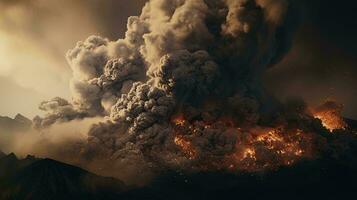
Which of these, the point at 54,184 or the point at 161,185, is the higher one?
the point at 161,185

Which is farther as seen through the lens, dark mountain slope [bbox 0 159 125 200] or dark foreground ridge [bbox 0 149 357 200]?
dark foreground ridge [bbox 0 149 357 200]

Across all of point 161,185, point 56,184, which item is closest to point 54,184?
point 56,184

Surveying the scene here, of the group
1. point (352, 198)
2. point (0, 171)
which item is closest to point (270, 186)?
point (352, 198)

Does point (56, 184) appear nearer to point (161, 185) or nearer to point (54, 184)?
point (54, 184)

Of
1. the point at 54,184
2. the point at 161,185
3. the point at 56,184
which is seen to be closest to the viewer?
the point at 161,185

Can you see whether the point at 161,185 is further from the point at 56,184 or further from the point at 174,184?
the point at 56,184

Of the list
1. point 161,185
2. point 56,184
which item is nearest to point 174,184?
point 161,185

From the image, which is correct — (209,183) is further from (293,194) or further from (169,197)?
(293,194)

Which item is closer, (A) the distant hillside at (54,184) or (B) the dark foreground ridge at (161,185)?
(A) the distant hillside at (54,184)

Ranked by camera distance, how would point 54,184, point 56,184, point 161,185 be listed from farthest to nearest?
point 56,184 < point 54,184 < point 161,185

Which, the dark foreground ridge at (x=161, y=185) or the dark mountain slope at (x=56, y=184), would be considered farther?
the dark foreground ridge at (x=161, y=185)

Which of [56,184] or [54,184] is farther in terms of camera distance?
[56,184]

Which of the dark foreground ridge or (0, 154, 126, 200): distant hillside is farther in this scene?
the dark foreground ridge

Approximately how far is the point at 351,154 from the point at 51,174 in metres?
86.4
